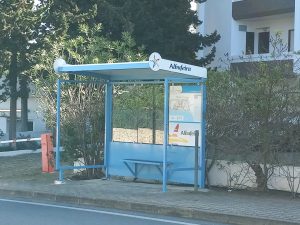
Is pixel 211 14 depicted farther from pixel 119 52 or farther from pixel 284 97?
pixel 284 97

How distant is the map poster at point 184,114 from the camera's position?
41.6ft

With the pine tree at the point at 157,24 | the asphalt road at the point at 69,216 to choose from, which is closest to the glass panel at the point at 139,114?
the asphalt road at the point at 69,216

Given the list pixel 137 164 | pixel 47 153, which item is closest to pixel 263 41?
pixel 47 153

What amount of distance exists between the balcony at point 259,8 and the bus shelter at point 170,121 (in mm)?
12793

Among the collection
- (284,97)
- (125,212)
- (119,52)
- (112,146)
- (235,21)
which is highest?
(235,21)

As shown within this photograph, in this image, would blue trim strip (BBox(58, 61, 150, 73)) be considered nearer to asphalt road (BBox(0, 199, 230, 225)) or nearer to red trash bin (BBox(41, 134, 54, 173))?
asphalt road (BBox(0, 199, 230, 225))

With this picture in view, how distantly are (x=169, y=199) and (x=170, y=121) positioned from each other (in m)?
2.31

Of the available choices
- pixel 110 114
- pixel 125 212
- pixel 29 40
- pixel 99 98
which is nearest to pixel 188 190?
pixel 125 212

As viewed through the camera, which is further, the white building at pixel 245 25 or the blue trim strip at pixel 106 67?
the white building at pixel 245 25

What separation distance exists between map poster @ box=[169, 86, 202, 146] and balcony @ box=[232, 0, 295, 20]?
1346 cm

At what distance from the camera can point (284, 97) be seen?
11.4 metres

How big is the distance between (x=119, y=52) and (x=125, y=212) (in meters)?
8.01

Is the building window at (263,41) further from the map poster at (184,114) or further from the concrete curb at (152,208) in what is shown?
the concrete curb at (152,208)

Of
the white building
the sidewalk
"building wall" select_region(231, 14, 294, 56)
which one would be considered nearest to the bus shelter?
the sidewalk
